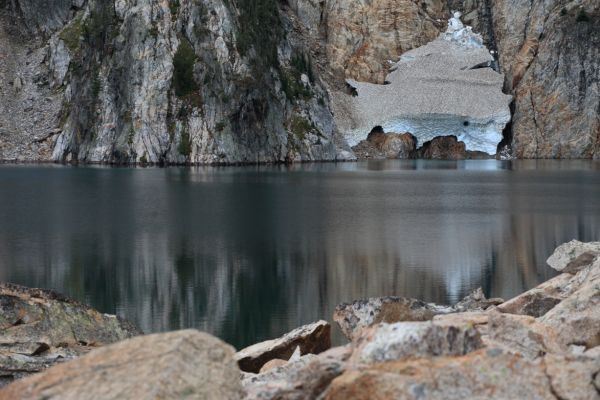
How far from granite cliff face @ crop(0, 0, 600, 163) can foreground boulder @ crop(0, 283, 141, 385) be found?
96413mm

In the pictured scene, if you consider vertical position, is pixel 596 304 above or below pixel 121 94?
below

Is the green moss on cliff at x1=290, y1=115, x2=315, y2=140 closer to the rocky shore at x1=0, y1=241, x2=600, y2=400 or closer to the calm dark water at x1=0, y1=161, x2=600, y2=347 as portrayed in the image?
the calm dark water at x1=0, y1=161, x2=600, y2=347

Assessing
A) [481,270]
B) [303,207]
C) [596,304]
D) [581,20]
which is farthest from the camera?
[581,20]

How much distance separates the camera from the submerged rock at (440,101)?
15188 centimetres

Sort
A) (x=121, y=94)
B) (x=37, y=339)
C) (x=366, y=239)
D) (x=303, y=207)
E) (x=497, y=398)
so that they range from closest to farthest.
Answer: (x=497, y=398) → (x=37, y=339) → (x=366, y=239) → (x=303, y=207) → (x=121, y=94)

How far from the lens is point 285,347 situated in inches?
610

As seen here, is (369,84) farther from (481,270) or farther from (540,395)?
(540,395)

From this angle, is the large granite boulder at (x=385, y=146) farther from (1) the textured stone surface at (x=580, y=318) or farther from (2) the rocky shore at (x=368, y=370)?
(2) the rocky shore at (x=368, y=370)

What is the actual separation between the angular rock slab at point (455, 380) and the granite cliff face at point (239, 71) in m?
107

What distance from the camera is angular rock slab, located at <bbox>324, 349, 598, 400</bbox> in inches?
292

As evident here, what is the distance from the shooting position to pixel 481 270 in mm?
30891

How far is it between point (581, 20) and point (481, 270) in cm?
12955

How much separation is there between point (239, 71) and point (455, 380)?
4466 inches

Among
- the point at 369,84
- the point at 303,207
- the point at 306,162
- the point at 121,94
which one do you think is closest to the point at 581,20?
the point at 369,84
